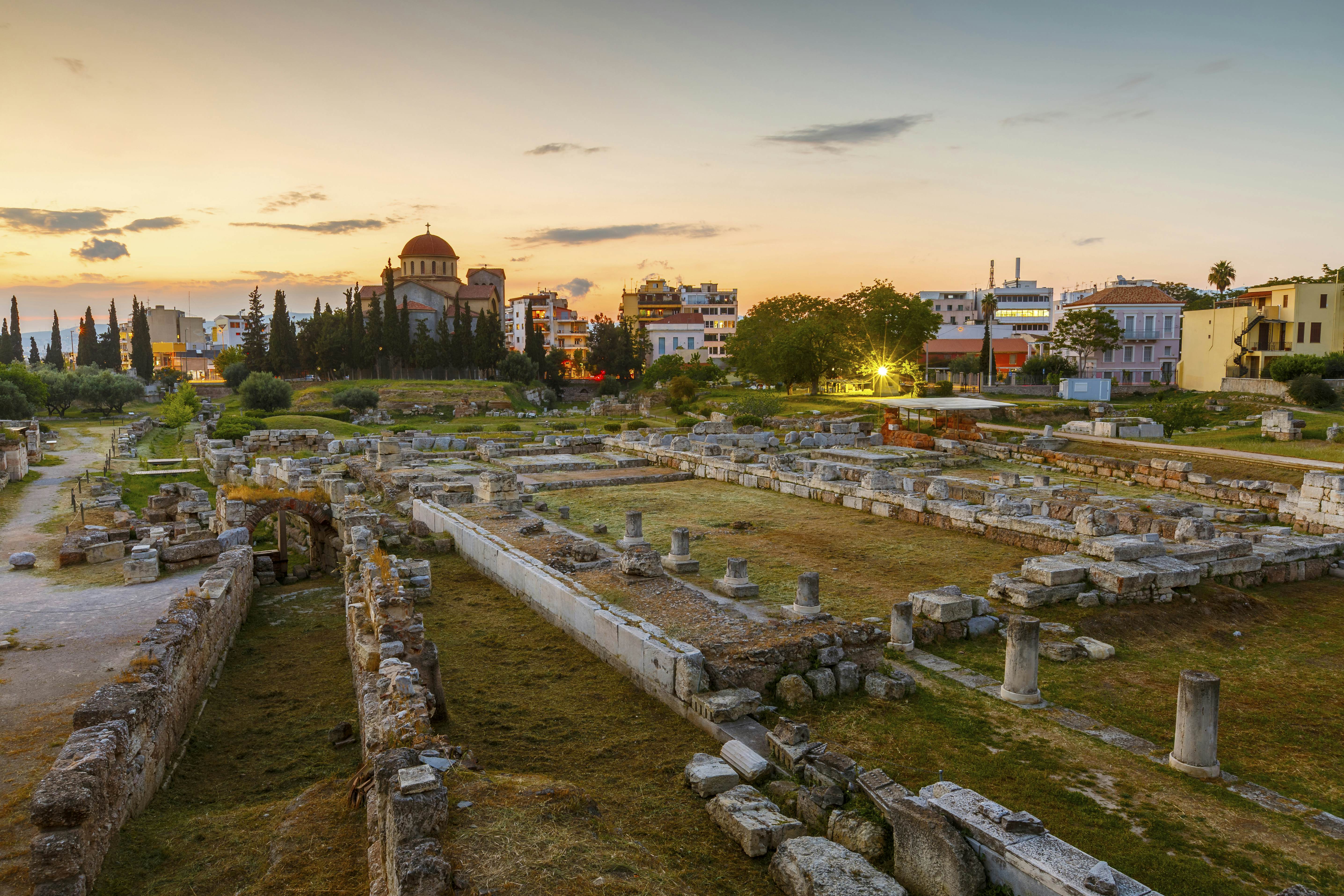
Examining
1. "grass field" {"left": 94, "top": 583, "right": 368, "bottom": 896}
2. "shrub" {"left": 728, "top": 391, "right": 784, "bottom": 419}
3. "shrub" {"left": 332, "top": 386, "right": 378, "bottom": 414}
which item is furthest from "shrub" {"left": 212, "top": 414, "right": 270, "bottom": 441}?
"grass field" {"left": 94, "top": 583, "right": 368, "bottom": 896}

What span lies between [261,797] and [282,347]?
68.6 metres

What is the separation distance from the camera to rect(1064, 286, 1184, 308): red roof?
2384 inches

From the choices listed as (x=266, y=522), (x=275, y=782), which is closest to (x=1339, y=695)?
(x=275, y=782)

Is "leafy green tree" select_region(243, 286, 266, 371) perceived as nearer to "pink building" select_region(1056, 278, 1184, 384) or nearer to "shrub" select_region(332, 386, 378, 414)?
"shrub" select_region(332, 386, 378, 414)

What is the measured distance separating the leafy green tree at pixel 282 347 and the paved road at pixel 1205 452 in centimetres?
5708

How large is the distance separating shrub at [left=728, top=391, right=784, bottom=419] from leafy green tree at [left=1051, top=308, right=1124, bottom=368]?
2267cm

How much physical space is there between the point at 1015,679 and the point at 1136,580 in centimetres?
440

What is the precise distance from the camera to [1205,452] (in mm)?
26312

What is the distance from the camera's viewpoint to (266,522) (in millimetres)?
23281

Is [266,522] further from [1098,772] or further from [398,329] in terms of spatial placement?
[398,329]

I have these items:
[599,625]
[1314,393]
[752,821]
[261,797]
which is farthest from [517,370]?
[752,821]

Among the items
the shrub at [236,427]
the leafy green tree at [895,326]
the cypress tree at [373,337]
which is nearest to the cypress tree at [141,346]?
the cypress tree at [373,337]

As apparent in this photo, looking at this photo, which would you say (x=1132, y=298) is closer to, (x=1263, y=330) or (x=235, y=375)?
(x=1263, y=330)

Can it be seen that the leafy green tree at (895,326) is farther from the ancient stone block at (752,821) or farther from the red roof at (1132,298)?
the ancient stone block at (752,821)
